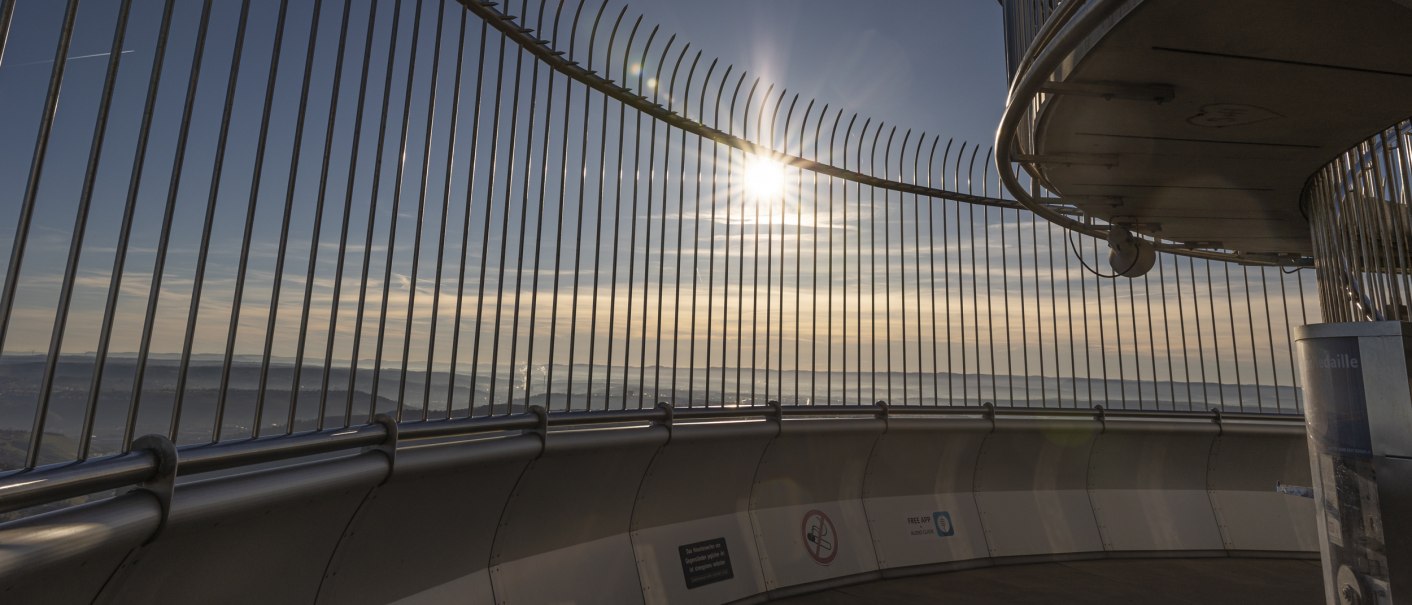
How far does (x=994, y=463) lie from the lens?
6.76m

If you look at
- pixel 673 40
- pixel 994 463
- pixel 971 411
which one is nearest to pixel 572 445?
pixel 673 40

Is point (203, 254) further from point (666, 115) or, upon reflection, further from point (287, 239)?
point (666, 115)

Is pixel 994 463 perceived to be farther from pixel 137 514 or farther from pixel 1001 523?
pixel 137 514

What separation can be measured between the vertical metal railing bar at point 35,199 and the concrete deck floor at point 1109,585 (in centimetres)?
417

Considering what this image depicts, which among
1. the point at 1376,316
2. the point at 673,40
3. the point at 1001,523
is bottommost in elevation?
the point at 1001,523

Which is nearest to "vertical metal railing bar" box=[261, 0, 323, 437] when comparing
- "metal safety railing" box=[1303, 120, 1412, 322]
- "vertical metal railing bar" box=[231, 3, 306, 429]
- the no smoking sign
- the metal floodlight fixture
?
"vertical metal railing bar" box=[231, 3, 306, 429]

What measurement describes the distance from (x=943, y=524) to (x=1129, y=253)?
3.00 meters

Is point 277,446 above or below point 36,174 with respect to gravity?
below

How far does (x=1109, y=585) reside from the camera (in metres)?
5.83

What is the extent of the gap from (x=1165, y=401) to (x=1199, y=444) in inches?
25.5

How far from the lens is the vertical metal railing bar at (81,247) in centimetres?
200

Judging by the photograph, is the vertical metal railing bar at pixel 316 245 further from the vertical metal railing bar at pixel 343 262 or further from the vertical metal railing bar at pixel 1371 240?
the vertical metal railing bar at pixel 1371 240

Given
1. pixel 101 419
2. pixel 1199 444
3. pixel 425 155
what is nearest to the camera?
pixel 101 419

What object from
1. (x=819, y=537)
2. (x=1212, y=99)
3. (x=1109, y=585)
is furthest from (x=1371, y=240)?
(x=819, y=537)
